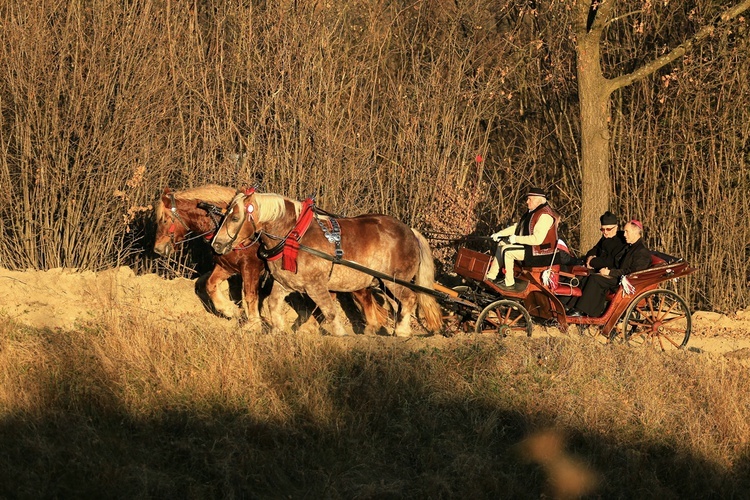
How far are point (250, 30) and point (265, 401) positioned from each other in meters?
6.09

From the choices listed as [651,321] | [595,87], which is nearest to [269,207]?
[651,321]

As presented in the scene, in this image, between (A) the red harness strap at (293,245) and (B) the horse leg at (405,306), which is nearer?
(A) the red harness strap at (293,245)

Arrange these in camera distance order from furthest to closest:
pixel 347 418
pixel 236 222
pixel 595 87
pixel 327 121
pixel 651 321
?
pixel 327 121
pixel 595 87
pixel 651 321
pixel 236 222
pixel 347 418

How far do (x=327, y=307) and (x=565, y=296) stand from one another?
2281 mm

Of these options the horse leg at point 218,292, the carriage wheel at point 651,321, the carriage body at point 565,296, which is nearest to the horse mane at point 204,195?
the horse leg at point 218,292

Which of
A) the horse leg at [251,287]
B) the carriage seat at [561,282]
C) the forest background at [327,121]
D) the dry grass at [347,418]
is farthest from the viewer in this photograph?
the forest background at [327,121]

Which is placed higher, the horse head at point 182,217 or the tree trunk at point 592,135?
the tree trunk at point 592,135

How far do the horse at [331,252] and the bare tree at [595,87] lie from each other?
7.80 feet

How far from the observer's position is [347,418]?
299 inches

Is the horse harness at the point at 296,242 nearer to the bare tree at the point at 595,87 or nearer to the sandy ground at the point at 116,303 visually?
the sandy ground at the point at 116,303

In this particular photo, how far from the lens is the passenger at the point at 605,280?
9680mm

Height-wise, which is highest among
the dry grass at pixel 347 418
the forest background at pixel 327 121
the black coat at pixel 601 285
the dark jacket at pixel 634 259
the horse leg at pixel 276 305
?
the forest background at pixel 327 121

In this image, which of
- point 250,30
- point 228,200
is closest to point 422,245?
point 228,200

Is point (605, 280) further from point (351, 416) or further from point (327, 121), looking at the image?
point (327, 121)
